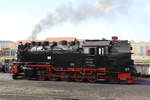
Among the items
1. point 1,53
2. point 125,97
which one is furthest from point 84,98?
point 1,53

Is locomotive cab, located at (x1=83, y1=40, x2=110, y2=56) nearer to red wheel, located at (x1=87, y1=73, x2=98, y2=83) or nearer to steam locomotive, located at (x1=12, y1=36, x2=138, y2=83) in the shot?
steam locomotive, located at (x1=12, y1=36, x2=138, y2=83)

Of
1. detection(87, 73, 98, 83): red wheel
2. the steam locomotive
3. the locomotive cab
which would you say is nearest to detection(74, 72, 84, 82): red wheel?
the steam locomotive

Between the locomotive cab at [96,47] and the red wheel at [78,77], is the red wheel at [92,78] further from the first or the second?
the locomotive cab at [96,47]

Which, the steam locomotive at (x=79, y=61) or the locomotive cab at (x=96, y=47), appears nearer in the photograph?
the steam locomotive at (x=79, y=61)

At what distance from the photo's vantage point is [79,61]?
66.6 feet

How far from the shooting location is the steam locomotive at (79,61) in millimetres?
19500

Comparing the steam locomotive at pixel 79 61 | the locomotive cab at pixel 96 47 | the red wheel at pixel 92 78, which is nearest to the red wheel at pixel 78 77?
the steam locomotive at pixel 79 61

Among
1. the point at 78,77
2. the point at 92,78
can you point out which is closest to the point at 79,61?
the point at 78,77

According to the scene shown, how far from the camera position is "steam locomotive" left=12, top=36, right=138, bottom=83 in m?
19.5

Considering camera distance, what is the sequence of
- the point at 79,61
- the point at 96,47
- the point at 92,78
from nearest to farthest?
the point at 92,78 < the point at 96,47 < the point at 79,61

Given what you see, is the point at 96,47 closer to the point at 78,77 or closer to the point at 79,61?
the point at 79,61

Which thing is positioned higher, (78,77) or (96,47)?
(96,47)

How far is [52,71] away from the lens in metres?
21.0

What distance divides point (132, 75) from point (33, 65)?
8.29 m
